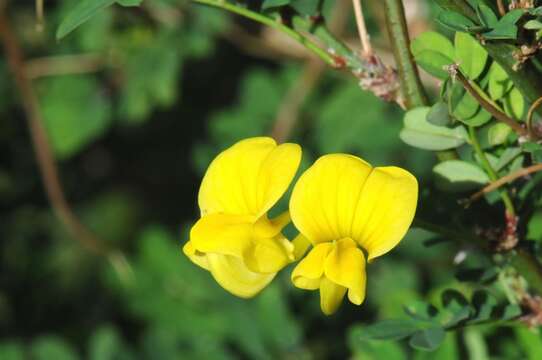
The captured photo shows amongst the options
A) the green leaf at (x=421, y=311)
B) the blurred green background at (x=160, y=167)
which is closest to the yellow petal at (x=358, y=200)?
the green leaf at (x=421, y=311)

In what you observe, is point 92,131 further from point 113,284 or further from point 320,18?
point 320,18

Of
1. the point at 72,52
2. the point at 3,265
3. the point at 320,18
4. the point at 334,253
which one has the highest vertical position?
the point at 320,18

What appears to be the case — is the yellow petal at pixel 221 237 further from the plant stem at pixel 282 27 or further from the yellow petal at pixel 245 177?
the plant stem at pixel 282 27

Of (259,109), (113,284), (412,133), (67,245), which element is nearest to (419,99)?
(412,133)

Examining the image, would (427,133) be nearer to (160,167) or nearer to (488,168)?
(488,168)

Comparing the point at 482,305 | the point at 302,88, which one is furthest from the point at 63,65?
the point at 482,305

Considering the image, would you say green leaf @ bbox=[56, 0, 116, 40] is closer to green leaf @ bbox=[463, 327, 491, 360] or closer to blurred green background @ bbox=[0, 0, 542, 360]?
green leaf @ bbox=[463, 327, 491, 360]

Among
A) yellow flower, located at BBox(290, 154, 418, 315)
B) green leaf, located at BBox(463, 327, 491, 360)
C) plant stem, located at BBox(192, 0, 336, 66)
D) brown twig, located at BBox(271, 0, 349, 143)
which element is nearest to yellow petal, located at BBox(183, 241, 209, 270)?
A: yellow flower, located at BBox(290, 154, 418, 315)
